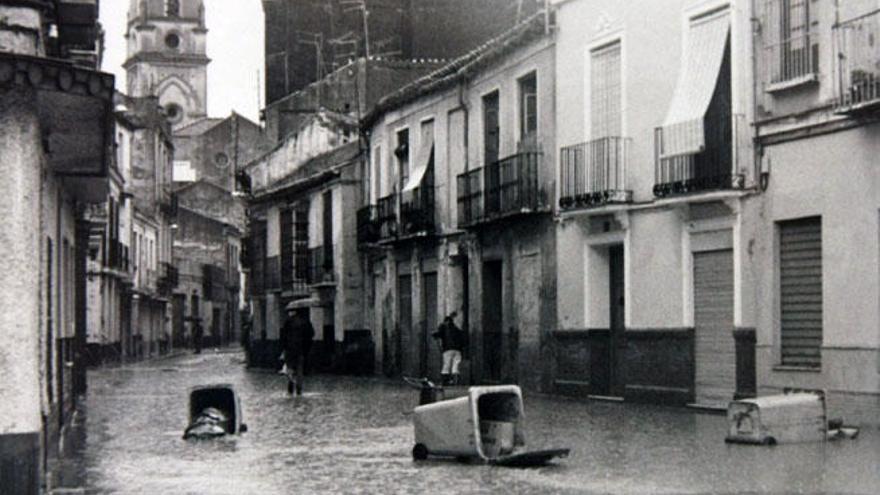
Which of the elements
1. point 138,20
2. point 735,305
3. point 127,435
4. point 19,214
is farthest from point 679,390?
point 138,20

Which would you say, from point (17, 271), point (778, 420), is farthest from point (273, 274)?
point (17, 271)

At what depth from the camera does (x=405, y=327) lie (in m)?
35.9

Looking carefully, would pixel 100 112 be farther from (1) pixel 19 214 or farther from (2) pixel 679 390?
(2) pixel 679 390

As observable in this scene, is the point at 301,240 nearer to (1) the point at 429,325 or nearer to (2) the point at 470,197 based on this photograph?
(1) the point at 429,325

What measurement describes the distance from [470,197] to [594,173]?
5.91 m

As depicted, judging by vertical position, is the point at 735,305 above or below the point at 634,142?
below

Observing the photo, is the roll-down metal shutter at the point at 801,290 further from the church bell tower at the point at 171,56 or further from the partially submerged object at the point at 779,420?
the church bell tower at the point at 171,56

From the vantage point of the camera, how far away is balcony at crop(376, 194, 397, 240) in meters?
35.6

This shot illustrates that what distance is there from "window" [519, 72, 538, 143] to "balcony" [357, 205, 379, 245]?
30.5ft

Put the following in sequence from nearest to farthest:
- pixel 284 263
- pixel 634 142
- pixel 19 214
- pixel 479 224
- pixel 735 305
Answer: pixel 19 214 < pixel 735 305 < pixel 634 142 < pixel 479 224 < pixel 284 263

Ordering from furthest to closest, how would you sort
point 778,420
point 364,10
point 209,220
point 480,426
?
point 209,220 < point 364,10 < point 778,420 < point 480,426

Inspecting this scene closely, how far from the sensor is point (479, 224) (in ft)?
95.7

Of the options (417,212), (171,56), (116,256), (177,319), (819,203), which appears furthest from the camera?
(171,56)

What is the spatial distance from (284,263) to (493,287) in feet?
55.6
